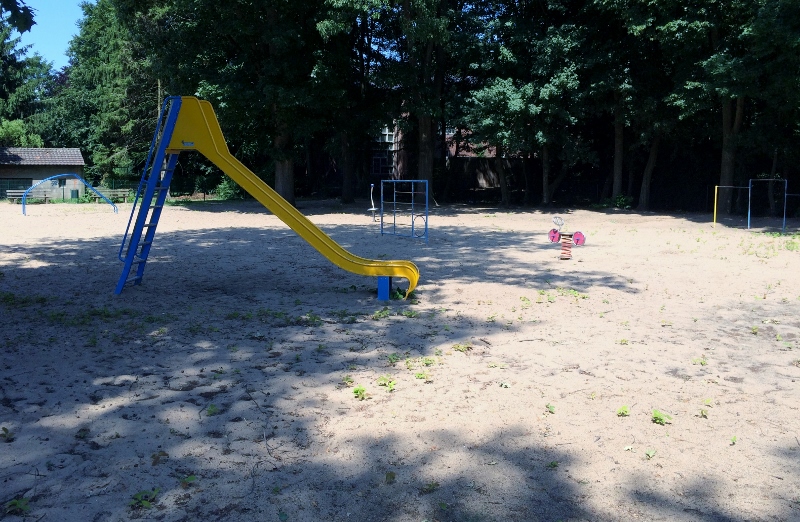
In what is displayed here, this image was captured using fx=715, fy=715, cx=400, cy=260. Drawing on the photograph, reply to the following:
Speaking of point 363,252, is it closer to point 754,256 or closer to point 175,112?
point 175,112

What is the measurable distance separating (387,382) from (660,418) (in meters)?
2.02

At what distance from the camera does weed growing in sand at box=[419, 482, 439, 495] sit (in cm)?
374

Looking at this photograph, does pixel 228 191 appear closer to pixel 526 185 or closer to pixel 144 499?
pixel 526 185

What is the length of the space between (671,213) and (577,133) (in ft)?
17.7

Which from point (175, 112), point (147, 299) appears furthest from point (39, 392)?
point (175, 112)

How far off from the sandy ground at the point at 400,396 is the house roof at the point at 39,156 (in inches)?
1278

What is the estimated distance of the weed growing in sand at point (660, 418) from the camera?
186 inches

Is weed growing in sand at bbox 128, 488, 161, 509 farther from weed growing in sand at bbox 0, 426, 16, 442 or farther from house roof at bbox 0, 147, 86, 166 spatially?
house roof at bbox 0, 147, 86, 166

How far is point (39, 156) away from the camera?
40.1 m

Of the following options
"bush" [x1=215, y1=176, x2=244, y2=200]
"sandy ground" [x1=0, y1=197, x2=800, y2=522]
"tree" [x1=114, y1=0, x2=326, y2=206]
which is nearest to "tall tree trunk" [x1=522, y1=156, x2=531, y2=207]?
"tree" [x1=114, y1=0, x2=326, y2=206]

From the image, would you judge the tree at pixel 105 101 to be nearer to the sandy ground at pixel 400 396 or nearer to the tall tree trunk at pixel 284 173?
the tall tree trunk at pixel 284 173

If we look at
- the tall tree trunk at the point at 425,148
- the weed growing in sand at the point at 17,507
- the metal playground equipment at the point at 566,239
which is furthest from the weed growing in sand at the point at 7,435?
the tall tree trunk at the point at 425,148

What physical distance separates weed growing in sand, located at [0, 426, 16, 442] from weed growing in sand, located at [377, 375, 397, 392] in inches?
99.4

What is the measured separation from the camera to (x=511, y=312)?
8.37 m
